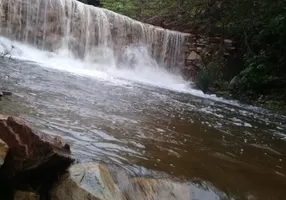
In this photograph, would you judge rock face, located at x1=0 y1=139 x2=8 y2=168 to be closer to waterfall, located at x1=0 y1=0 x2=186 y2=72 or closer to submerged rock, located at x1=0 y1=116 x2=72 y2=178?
submerged rock, located at x1=0 y1=116 x2=72 y2=178

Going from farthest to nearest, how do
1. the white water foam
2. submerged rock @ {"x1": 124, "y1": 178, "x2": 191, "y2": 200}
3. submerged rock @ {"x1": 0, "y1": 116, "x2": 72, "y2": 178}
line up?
the white water foam
submerged rock @ {"x1": 124, "y1": 178, "x2": 191, "y2": 200}
submerged rock @ {"x1": 0, "y1": 116, "x2": 72, "y2": 178}

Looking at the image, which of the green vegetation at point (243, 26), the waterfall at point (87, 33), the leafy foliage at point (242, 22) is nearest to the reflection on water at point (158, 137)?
the waterfall at point (87, 33)

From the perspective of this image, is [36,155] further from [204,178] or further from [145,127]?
[145,127]

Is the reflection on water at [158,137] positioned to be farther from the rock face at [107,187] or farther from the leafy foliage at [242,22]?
the leafy foliage at [242,22]

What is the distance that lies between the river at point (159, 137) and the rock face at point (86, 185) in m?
0.38

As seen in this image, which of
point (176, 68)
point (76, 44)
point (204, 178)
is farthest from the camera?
point (176, 68)

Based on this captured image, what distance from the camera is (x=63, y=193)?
250 centimetres

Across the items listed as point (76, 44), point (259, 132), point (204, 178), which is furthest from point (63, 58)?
point (204, 178)

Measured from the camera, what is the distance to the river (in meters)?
3.39

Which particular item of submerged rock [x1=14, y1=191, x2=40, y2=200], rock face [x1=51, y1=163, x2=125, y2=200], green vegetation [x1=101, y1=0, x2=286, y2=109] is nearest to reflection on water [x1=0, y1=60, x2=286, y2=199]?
rock face [x1=51, y1=163, x2=125, y2=200]

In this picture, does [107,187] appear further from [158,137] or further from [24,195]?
[158,137]

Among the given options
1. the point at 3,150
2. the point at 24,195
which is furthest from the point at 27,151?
the point at 24,195

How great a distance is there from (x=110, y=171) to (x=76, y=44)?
1107cm

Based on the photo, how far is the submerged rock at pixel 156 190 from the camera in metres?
2.83
